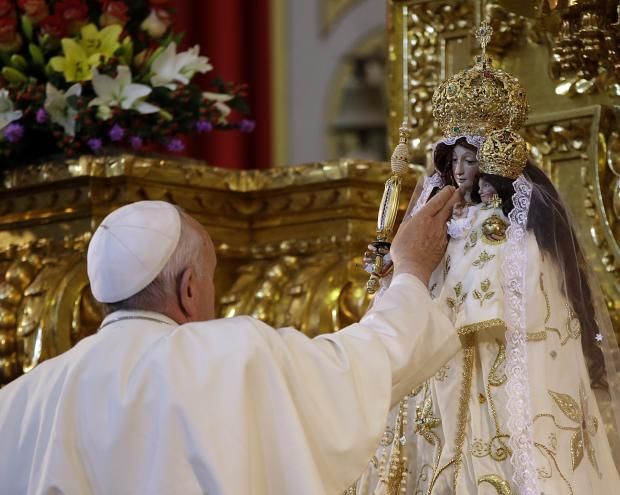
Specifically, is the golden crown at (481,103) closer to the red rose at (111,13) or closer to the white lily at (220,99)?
the white lily at (220,99)

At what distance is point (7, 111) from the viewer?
4.43 meters

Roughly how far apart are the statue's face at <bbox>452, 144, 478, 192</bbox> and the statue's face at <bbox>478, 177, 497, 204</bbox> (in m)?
0.02

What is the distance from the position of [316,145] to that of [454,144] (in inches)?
166

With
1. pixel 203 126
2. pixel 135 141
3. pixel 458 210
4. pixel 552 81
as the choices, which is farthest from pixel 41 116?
pixel 458 210

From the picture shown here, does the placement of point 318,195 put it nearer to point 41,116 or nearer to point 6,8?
point 41,116

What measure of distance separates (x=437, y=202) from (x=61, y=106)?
1598 mm

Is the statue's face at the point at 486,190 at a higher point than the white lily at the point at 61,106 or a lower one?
lower

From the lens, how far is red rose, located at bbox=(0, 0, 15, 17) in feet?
14.9

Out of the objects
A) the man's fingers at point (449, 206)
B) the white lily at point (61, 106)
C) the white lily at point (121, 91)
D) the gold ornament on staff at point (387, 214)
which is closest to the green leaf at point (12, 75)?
the white lily at point (61, 106)

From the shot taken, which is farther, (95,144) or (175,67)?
(175,67)

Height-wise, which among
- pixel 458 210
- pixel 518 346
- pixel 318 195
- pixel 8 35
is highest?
pixel 8 35

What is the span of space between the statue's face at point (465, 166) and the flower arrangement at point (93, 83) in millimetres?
Answer: 1397

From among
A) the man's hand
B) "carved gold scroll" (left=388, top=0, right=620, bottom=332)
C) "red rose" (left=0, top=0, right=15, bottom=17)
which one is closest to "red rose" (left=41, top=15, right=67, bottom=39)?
"red rose" (left=0, top=0, right=15, bottom=17)

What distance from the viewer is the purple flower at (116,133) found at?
437cm
